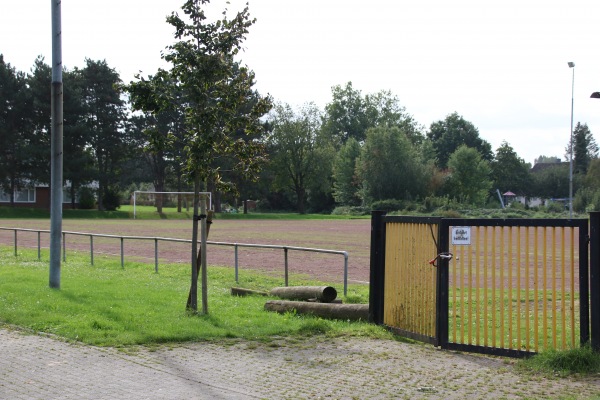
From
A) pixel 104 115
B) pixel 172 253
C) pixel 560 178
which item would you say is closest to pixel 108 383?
pixel 172 253

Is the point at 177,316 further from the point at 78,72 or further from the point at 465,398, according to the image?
the point at 78,72

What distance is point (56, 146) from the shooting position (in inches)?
521

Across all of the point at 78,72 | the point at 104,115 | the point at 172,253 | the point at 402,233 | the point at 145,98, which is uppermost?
the point at 78,72

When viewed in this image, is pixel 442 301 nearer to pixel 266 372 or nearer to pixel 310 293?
pixel 266 372

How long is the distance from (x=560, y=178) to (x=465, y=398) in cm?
12325

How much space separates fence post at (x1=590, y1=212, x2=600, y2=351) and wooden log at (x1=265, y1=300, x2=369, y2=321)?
3249mm

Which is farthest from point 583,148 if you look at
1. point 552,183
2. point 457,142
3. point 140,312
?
point 140,312

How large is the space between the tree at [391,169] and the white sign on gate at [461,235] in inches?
2971

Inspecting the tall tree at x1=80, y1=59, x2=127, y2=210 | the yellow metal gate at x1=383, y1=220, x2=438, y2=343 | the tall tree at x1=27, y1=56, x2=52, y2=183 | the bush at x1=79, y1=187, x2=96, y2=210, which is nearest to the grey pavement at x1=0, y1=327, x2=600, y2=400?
the yellow metal gate at x1=383, y1=220, x2=438, y2=343

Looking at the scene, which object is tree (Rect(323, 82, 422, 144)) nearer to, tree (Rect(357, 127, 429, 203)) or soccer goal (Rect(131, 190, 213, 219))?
tree (Rect(357, 127, 429, 203))

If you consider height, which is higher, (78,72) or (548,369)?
(78,72)

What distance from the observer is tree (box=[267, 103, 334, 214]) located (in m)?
92.2

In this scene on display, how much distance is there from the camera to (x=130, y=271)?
1711 cm

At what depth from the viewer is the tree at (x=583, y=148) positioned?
419 ft
